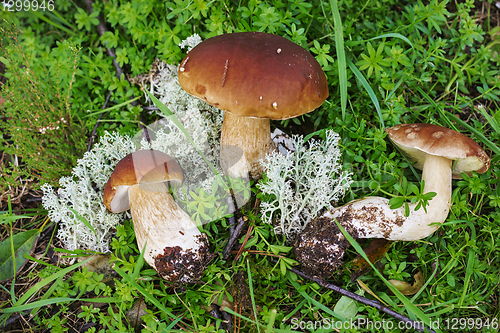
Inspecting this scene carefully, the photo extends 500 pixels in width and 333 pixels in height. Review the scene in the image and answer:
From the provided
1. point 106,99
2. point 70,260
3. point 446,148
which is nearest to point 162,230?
point 70,260

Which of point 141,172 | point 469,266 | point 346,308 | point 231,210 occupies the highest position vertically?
point 141,172

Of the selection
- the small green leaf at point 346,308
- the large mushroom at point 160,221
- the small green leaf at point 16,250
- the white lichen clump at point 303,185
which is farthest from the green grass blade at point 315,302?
the small green leaf at point 16,250

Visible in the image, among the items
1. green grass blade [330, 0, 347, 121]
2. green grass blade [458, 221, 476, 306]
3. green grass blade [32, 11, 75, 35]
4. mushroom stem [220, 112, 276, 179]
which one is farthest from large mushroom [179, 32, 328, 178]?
green grass blade [32, 11, 75, 35]

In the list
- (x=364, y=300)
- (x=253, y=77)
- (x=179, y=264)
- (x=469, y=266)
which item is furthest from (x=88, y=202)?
(x=469, y=266)

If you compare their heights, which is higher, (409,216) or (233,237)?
(409,216)

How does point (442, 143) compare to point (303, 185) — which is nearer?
point (442, 143)

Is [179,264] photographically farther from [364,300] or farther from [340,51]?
[340,51]
